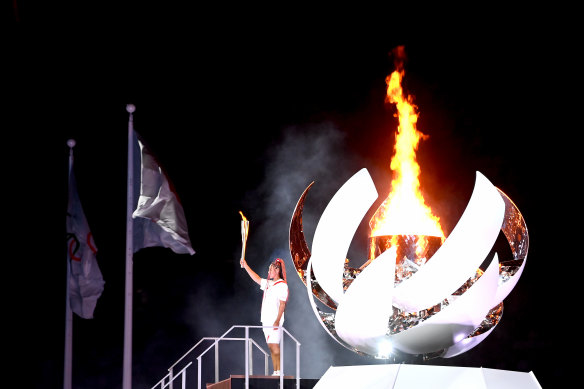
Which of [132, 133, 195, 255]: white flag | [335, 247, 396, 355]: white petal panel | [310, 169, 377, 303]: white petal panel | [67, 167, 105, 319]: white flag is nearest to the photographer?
[335, 247, 396, 355]: white petal panel

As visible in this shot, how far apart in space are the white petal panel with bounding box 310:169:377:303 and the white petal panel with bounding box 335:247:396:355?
0.43 metres

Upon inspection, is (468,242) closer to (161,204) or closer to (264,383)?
(264,383)

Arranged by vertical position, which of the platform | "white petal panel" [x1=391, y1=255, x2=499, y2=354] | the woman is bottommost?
the platform

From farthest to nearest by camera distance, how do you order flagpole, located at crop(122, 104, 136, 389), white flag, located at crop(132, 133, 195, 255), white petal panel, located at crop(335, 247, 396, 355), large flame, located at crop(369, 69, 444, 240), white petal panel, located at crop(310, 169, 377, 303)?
white flag, located at crop(132, 133, 195, 255)
flagpole, located at crop(122, 104, 136, 389)
large flame, located at crop(369, 69, 444, 240)
white petal panel, located at crop(310, 169, 377, 303)
white petal panel, located at crop(335, 247, 396, 355)

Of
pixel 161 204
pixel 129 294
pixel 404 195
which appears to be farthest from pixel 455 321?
pixel 161 204

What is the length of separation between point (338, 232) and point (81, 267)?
5103mm

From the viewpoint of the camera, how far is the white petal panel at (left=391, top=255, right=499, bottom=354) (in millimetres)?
8039

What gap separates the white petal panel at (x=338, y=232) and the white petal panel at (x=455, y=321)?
0.95 meters

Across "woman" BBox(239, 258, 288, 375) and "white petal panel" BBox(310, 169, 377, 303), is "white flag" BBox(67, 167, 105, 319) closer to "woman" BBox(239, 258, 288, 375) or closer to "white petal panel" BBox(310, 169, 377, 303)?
"woman" BBox(239, 258, 288, 375)

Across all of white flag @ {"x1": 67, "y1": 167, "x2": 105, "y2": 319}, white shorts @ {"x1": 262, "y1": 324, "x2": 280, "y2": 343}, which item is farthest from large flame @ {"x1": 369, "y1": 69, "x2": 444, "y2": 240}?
white flag @ {"x1": 67, "y1": 167, "x2": 105, "y2": 319}

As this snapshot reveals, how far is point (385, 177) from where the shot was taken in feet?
53.5

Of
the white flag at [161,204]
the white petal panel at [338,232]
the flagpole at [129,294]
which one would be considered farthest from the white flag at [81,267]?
the white petal panel at [338,232]

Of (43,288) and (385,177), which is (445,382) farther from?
(43,288)

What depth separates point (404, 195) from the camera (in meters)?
10.2
